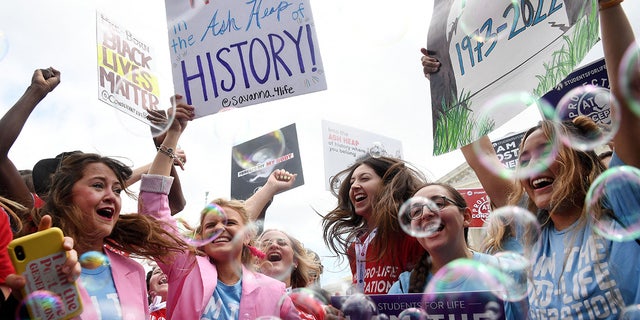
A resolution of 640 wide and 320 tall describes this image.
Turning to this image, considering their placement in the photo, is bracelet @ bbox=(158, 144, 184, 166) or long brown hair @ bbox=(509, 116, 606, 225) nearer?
long brown hair @ bbox=(509, 116, 606, 225)

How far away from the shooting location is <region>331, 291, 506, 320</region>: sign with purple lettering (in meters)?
2.05

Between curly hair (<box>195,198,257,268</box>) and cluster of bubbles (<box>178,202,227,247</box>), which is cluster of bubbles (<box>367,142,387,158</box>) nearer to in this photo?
curly hair (<box>195,198,257,268</box>)

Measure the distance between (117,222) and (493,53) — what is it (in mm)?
2096

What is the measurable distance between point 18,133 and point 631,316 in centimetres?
280

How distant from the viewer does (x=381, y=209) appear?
10.6 feet

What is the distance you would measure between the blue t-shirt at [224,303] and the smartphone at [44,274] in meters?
0.84

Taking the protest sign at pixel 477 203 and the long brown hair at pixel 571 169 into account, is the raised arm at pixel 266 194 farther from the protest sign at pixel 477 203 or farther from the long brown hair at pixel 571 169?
the protest sign at pixel 477 203

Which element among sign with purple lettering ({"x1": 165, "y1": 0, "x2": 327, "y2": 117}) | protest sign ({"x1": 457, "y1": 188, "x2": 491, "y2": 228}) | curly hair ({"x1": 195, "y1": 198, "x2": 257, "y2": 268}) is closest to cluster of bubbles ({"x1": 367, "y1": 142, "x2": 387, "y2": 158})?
protest sign ({"x1": 457, "y1": 188, "x2": 491, "y2": 228})

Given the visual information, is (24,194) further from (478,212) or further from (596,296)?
(478,212)

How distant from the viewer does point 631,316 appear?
188cm

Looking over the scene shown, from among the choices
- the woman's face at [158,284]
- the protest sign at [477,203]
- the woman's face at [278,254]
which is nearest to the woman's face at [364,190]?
the woman's face at [278,254]

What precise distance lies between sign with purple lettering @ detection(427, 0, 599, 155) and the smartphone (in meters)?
2.04

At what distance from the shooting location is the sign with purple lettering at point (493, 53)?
2.63 metres

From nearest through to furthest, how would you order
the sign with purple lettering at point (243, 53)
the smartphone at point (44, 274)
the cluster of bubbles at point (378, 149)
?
the smartphone at point (44, 274)
the sign with purple lettering at point (243, 53)
the cluster of bubbles at point (378, 149)
